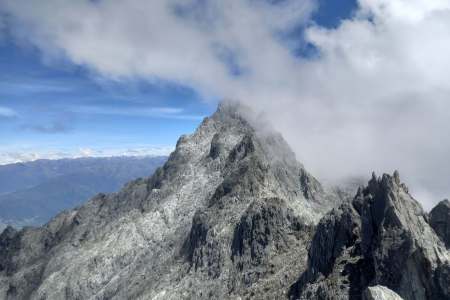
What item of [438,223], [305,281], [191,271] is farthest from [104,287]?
[438,223]

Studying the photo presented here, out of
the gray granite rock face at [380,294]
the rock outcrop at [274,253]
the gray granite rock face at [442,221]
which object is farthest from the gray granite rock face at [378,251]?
the gray granite rock face at [380,294]

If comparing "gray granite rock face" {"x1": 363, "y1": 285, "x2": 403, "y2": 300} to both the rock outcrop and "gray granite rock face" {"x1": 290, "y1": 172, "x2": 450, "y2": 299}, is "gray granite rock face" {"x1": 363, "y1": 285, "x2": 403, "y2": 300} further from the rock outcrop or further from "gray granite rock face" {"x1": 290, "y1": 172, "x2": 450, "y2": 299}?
"gray granite rock face" {"x1": 290, "y1": 172, "x2": 450, "y2": 299}

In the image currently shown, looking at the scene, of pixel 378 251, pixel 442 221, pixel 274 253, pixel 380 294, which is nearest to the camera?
pixel 380 294

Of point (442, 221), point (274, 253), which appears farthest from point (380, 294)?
point (274, 253)

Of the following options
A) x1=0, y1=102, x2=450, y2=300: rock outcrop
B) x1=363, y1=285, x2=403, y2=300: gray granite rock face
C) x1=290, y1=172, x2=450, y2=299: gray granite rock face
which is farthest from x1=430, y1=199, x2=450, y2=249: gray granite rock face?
x1=363, y1=285, x2=403, y2=300: gray granite rock face

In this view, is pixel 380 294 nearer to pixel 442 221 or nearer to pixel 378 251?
pixel 378 251

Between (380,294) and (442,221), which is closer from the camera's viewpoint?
(380,294)

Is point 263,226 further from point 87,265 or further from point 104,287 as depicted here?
point 87,265
